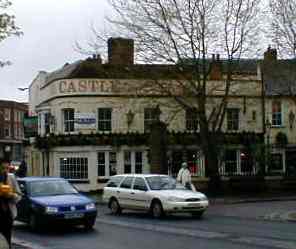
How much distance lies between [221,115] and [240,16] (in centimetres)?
551

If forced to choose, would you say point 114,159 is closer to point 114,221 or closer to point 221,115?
point 221,115

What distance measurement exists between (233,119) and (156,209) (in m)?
25.5

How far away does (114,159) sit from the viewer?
46750 millimetres

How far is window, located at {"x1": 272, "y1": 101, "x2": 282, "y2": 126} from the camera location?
2016 inches

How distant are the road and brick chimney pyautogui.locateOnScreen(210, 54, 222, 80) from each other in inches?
572

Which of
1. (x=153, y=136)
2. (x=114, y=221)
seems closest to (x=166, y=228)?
(x=114, y=221)

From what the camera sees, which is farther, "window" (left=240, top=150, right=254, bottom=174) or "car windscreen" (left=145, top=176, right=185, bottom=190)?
"window" (left=240, top=150, right=254, bottom=174)

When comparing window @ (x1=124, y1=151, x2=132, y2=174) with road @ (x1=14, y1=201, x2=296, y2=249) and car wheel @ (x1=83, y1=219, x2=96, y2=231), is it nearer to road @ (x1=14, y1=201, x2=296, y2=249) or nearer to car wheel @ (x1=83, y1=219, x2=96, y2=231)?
road @ (x1=14, y1=201, x2=296, y2=249)

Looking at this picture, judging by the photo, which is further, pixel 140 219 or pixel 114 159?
pixel 114 159

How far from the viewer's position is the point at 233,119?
4891 cm

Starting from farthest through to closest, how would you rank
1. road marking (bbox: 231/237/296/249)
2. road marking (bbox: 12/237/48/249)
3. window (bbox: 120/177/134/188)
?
window (bbox: 120/177/134/188), road marking (bbox: 12/237/48/249), road marking (bbox: 231/237/296/249)

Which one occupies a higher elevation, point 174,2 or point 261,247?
point 174,2

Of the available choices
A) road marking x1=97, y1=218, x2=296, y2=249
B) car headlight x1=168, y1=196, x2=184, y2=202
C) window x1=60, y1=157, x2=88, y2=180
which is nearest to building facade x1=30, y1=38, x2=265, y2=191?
window x1=60, y1=157, x2=88, y2=180

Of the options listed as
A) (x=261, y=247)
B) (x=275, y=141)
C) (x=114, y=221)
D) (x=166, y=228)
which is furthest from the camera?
(x=275, y=141)
